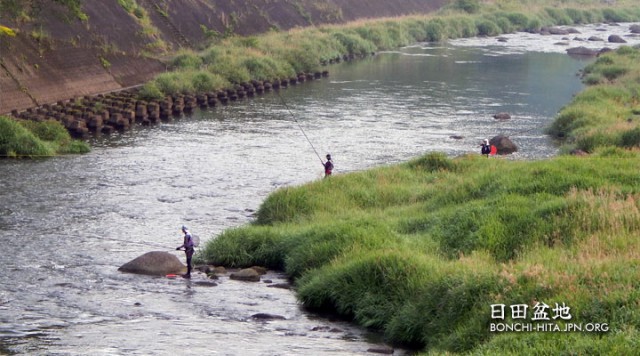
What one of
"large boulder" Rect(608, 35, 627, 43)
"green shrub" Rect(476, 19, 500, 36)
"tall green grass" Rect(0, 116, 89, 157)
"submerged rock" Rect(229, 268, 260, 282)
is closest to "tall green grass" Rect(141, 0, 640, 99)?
"green shrub" Rect(476, 19, 500, 36)

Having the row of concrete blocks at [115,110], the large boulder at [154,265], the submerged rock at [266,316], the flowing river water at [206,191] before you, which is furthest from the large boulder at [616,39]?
the submerged rock at [266,316]

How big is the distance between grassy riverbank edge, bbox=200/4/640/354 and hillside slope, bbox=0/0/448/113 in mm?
17662

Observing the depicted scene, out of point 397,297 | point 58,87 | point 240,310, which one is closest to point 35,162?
point 58,87

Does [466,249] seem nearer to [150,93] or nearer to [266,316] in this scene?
[266,316]

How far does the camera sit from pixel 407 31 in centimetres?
7719

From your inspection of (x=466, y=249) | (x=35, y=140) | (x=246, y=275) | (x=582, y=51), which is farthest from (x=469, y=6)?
(x=466, y=249)

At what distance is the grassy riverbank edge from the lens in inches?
549

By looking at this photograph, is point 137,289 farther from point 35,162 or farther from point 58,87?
point 58,87

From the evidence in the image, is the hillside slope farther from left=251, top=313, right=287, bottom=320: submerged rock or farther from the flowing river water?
left=251, top=313, right=287, bottom=320: submerged rock

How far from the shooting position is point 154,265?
20.7m

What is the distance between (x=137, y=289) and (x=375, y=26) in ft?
187

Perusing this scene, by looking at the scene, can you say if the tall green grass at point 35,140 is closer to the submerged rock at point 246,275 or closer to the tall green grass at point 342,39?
the tall green grass at point 342,39

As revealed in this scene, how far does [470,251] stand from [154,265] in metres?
6.54

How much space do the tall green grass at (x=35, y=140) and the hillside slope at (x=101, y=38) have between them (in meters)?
2.76
